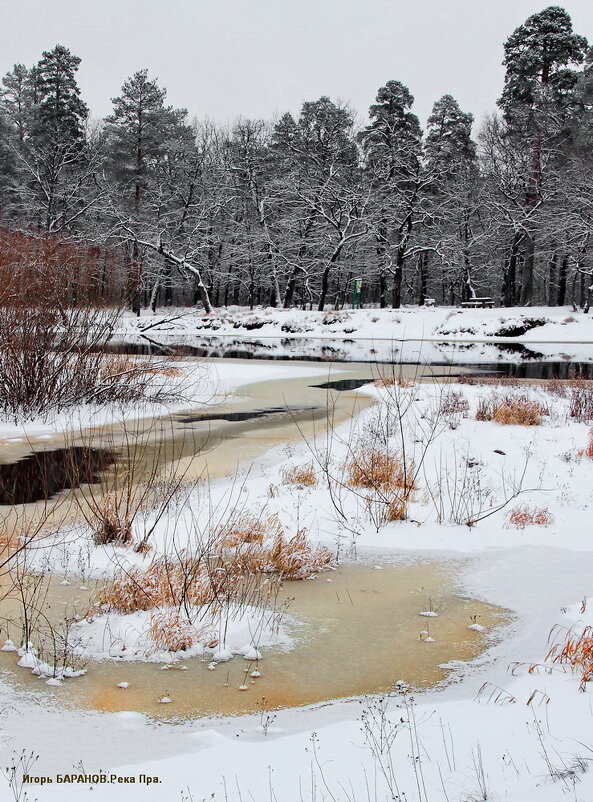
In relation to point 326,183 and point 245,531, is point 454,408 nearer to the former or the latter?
point 245,531

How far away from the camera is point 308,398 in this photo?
57.1 feet

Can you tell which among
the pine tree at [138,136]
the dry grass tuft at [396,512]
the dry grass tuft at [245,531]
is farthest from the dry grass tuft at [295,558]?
the pine tree at [138,136]

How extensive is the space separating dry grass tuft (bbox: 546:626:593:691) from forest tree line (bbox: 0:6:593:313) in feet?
114

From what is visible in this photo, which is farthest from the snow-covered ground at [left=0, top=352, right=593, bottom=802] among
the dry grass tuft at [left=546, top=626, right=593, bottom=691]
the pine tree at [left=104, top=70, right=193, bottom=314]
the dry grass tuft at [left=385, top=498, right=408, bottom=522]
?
the pine tree at [left=104, top=70, right=193, bottom=314]

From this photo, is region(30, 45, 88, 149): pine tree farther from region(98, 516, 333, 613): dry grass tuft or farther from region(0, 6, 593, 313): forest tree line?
region(98, 516, 333, 613): dry grass tuft

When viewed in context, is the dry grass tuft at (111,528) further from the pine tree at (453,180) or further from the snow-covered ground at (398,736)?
the pine tree at (453,180)

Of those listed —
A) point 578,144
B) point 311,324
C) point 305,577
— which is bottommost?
point 305,577

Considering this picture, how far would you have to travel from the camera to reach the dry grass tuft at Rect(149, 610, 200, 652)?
479cm

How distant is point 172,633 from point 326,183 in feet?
130

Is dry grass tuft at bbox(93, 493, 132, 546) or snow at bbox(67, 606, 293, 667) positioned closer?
snow at bbox(67, 606, 293, 667)

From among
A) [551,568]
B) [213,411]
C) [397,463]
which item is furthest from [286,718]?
[213,411]

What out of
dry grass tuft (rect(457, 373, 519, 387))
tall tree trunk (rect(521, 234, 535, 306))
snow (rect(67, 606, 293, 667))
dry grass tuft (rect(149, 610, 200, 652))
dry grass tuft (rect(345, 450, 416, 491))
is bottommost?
snow (rect(67, 606, 293, 667))

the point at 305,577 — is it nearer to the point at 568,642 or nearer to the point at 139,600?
the point at 139,600

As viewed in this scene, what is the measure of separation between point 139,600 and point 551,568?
3717 mm
